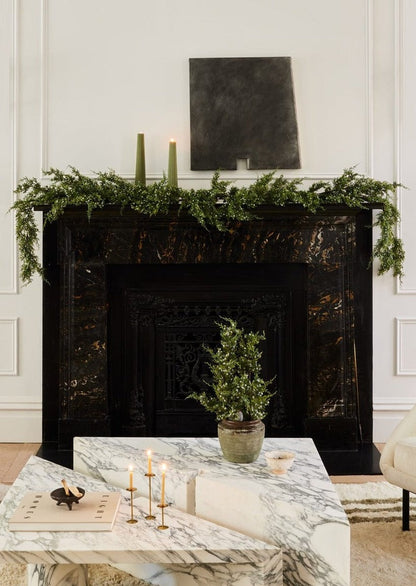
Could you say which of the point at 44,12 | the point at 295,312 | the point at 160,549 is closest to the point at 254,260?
the point at 295,312

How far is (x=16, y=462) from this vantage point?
12.5ft

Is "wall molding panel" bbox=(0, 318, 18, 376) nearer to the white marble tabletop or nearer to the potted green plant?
the potted green plant

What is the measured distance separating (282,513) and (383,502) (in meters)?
1.24

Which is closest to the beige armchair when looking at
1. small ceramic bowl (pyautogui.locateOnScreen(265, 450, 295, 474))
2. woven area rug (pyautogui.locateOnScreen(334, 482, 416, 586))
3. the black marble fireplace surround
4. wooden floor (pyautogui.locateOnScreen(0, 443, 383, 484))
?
woven area rug (pyautogui.locateOnScreen(334, 482, 416, 586))

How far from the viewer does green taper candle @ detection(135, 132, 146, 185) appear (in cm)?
388

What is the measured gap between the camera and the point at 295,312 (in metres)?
4.11

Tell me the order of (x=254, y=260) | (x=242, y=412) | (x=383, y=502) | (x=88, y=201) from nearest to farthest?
1. (x=242, y=412)
2. (x=383, y=502)
3. (x=88, y=201)
4. (x=254, y=260)

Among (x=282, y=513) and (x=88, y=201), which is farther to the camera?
(x=88, y=201)

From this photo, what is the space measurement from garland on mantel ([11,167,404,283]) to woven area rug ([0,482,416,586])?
4.65 feet

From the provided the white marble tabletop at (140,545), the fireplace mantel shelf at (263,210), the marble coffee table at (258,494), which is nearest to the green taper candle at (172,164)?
the fireplace mantel shelf at (263,210)

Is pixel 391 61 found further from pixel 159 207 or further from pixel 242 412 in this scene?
pixel 242 412

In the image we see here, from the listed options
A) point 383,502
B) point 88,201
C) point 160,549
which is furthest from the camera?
point 88,201

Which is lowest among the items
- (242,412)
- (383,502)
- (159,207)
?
(383,502)

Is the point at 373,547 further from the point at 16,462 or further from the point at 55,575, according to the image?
the point at 16,462
